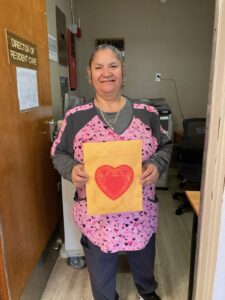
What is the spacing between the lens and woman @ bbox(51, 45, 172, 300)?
1.14m

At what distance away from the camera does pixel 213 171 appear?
0.62 meters

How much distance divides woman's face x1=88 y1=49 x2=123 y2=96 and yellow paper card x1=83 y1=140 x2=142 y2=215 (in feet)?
0.90

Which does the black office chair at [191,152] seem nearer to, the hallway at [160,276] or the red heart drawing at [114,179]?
the hallway at [160,276]

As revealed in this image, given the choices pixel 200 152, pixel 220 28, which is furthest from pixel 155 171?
pixel 200 152

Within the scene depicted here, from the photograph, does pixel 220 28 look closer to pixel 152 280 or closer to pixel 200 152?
pixel 152 280

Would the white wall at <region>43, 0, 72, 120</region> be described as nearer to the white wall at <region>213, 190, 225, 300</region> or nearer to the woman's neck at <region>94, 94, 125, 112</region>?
the woman's neck at <region>94, 94, 125, 112</region>

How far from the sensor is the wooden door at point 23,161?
1136 mm

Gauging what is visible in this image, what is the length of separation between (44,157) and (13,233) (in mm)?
558

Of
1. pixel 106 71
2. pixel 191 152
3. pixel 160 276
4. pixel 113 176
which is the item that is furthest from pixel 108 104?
pixel 191 152

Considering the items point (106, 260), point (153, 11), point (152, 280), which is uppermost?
point (153, 11)

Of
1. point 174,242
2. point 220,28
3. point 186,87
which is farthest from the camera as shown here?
point 186,87

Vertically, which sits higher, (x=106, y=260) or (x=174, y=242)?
(x=106, y=260)

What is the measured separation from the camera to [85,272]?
5.87ft

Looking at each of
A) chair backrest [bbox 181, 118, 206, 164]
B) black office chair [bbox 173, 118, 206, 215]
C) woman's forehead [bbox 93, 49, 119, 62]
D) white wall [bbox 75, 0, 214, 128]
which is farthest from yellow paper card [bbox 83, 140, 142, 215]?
white wall [bbox 75, 0, 214, 128]
